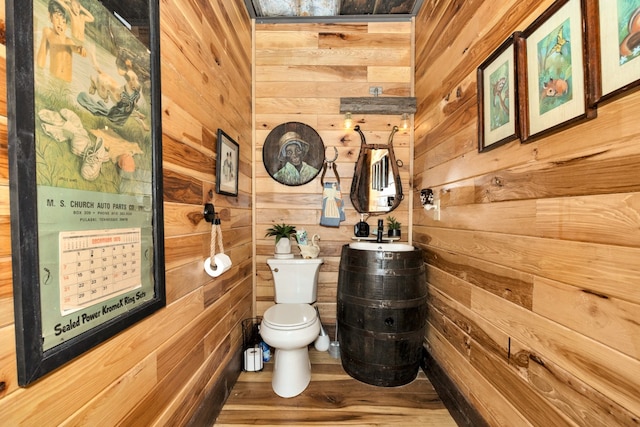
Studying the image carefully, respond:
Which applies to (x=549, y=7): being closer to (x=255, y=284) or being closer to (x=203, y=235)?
(x=203, y=235)

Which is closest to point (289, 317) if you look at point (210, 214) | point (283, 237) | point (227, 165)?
point (283, 237)

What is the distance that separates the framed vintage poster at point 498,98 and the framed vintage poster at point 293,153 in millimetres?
1204

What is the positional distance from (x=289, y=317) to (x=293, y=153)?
4.23ft

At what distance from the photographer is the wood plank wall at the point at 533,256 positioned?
68 centimetres

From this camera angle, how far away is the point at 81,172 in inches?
25.1

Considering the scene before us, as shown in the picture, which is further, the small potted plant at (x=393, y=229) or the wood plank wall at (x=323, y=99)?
the wood plank wall at (x=323, y=99)

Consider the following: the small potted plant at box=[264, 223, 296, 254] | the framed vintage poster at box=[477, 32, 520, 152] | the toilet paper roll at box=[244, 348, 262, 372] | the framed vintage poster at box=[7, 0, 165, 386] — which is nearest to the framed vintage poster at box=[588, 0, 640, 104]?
the framed vintage poster at box=[477, 32, 520, 152]

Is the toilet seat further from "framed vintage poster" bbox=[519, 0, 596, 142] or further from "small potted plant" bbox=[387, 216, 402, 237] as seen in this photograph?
"framed vintage poster" bbox=[519, 0, 596, 142]

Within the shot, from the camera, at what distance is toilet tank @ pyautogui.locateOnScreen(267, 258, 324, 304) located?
200 cm

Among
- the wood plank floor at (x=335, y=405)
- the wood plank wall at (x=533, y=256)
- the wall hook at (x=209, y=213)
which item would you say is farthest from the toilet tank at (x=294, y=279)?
the wood plank wall at (x=533, y=256)

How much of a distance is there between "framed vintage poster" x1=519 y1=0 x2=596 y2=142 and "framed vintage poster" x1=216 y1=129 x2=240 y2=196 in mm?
1423

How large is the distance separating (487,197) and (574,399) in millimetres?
771

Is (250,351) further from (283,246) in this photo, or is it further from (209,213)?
(209,213)

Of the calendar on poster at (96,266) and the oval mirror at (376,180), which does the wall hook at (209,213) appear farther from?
the oval mirror at (376,180)
